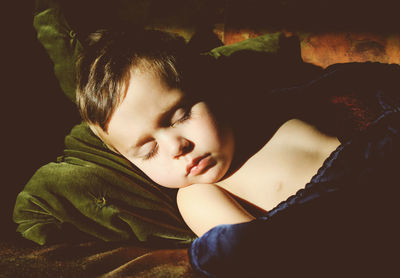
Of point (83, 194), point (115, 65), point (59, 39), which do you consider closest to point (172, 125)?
point (115, 65)

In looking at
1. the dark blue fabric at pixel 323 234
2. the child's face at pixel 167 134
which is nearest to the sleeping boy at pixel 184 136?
the child's face at pixel 167 134

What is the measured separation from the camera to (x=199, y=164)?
0.66 meters

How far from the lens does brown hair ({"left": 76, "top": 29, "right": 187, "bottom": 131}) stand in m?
0.62

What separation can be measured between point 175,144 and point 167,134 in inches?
1.1

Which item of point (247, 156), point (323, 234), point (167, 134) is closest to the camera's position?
point (323, 234)

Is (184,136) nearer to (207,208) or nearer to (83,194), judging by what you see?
(207,208)

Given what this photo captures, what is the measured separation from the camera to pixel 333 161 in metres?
0.63

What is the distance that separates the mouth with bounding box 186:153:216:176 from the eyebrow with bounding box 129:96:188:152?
0.11m

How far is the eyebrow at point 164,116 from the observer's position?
2.01 ft

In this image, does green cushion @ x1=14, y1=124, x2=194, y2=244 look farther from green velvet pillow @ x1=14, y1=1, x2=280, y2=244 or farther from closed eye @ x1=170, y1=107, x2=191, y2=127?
closed eye @ x1=170, y1=107, x2=191, y2=127

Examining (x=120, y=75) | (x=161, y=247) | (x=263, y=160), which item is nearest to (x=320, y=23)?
(x=263, y=160)

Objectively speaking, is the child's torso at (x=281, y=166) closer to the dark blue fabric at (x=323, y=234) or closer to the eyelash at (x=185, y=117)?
the dark blue fabric at (x=323, y=234)

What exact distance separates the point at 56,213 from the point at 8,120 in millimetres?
329

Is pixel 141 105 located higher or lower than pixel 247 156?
higher
